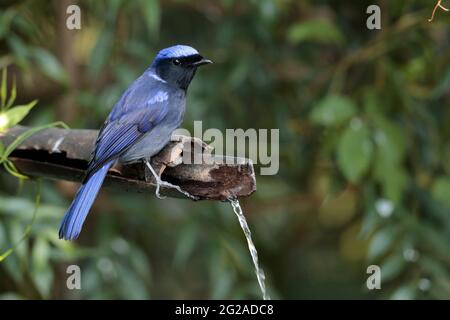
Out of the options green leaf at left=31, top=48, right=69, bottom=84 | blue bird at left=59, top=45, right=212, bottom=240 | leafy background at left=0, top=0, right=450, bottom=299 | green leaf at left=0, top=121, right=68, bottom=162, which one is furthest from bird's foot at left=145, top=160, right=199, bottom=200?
green leaf at left=31, top=48, right=69, bottom=84

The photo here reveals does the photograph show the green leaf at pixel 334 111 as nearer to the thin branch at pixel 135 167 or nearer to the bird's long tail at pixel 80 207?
the thin branch at pixel 135 167

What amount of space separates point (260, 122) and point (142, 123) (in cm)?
173

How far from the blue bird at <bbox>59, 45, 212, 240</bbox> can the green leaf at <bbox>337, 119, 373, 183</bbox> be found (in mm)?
909

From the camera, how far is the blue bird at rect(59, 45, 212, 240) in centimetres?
290

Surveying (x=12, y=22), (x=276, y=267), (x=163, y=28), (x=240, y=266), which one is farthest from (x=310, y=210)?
(x=12, y=22)

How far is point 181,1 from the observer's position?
15.2 feet

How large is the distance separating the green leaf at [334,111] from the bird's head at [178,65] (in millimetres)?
834

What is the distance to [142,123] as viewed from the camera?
10.6 feet

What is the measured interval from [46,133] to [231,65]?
65.8 inches

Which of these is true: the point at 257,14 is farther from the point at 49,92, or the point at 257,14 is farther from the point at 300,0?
the point at 49,92

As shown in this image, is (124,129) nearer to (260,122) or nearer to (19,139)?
(19,139)

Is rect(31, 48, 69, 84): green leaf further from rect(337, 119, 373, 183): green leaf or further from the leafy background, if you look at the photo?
rect(337, 119, 373, 183): green leaf

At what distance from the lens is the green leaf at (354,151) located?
3.80 m

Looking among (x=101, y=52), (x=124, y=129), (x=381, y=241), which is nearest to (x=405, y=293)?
(x=381, y=241)
